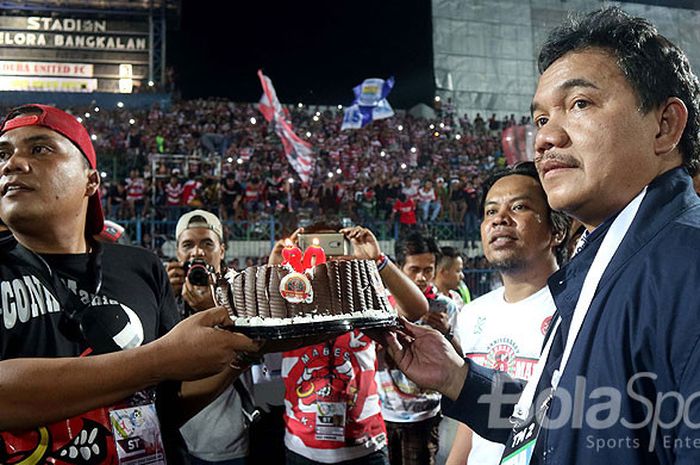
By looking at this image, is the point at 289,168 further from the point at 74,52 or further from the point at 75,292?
the point at 74,52

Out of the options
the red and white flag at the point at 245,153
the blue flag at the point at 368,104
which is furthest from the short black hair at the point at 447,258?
the blue flag at the point at 368,104

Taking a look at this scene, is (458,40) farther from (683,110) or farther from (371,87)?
(683,110)

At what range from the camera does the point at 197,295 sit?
344 centimetres

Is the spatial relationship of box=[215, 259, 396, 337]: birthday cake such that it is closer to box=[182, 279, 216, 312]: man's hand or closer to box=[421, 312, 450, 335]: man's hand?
box=[182, 279, 216, 312]: man's hand

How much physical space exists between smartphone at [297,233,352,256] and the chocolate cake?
806mm

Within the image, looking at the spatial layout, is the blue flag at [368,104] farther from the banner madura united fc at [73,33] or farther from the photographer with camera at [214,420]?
the photographer with camera at [214,420]

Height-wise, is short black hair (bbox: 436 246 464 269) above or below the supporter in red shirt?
below

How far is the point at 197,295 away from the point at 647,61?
2.69m

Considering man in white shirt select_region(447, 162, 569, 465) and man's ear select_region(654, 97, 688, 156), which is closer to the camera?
man's ear select_region(654, 97, 688, 156)

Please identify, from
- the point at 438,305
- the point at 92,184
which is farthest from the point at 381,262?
the point at 92,184

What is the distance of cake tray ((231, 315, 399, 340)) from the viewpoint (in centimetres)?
177

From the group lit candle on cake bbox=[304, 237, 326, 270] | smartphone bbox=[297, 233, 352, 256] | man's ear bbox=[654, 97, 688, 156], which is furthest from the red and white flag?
man's ear bbox=[654, 97, 688, 156]

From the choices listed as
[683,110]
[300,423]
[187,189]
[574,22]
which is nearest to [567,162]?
[683,110]

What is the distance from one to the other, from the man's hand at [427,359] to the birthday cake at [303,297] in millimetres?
124
